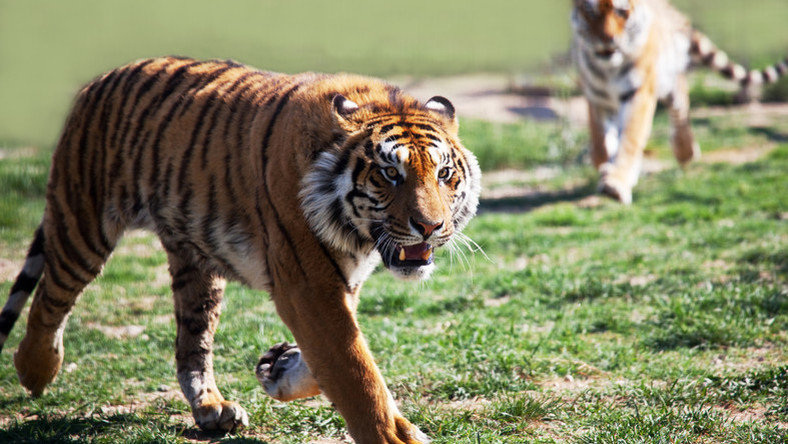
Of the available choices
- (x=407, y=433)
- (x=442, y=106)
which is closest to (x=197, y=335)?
(x=407, y=433)

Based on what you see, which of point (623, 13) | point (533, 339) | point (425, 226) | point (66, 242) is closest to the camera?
point (425, 226)

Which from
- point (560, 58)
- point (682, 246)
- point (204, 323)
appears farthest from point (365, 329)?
point (560, 58)

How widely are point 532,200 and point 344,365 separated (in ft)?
17.3

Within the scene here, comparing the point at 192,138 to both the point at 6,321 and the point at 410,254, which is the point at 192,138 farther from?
the point at 6,321

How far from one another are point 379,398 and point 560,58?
386 inches

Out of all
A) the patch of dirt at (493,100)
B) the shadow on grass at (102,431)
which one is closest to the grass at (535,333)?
the shadow on grass at (102,431)

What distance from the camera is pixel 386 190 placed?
285cm

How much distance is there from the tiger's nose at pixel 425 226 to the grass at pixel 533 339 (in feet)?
1.88

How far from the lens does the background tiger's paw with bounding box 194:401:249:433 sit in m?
3.38

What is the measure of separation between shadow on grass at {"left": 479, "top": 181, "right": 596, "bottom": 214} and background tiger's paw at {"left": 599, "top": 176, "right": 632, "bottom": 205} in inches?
27.6

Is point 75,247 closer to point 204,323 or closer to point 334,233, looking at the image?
point 204,323

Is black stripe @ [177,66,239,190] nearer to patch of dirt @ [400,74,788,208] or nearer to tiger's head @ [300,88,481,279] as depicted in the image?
tiger's head @ [300,88,481,279]

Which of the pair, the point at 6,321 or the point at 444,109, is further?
the point at 6,321

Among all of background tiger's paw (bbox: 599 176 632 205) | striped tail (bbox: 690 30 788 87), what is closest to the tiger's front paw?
background tiger's paw (bbox: 599 176 632 205)
